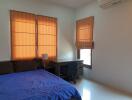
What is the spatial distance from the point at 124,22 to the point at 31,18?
9.09 ft

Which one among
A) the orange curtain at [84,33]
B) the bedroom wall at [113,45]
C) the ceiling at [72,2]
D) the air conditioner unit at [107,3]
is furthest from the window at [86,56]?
the ceiling at [72,2]

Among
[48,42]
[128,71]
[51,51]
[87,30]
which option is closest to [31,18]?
[48,42]

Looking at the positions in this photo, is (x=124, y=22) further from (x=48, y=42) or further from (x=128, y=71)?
(x=48, y=42)

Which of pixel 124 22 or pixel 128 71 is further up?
pixel 124 22

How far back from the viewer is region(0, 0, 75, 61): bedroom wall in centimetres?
344

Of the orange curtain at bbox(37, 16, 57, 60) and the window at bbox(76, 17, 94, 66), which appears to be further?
the window at bbox(76, 17, 94, 66)

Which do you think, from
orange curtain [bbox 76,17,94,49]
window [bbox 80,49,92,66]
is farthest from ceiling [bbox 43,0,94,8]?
window [bbox 80,49,92,66]

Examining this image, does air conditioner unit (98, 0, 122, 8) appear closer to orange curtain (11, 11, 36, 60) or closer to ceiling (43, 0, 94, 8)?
ceiling (43, 0, 94, 8)

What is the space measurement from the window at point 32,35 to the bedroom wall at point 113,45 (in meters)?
1.49

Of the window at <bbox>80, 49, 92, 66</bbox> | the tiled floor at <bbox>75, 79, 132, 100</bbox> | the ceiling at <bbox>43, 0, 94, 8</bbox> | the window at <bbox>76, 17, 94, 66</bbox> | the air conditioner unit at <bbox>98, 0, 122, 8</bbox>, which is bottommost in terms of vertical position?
the tiled floor at <bbox>75, 79, 132, 100</bbox>

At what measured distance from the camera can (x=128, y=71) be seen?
10.1 ft

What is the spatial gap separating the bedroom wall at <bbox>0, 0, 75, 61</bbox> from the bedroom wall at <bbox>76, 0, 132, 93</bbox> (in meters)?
0.95

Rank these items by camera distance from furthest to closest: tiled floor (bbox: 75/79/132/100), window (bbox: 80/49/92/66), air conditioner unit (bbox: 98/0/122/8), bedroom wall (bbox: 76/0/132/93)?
window (bbox: 80/49/92/66) < air conditioner unit (bbox: 98/0/122/8) < bedroom wall (bbox: 76/0/132/93) < tiled floor (bbox: 75/79/132/100)

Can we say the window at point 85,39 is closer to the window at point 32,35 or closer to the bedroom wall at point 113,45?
the bedroom wall at point 113,45
